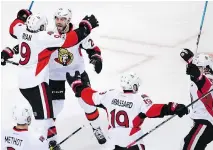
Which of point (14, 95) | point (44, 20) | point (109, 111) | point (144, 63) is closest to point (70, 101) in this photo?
point (14, 95)

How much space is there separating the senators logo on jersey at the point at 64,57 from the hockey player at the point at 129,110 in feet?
3.64

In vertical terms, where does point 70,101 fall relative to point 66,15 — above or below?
below

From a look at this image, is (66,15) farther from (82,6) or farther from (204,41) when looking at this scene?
(82,6)

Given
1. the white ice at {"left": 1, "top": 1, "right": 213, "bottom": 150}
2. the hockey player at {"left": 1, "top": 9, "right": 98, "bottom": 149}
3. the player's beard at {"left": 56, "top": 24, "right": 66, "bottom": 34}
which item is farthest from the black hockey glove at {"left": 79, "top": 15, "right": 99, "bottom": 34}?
the white ice at {"left": 1, "top": 1, "right": 213, "bottom": 150}

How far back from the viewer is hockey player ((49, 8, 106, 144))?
7.07 m

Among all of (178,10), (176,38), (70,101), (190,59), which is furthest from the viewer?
(178,10)

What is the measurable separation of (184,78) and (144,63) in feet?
2.24

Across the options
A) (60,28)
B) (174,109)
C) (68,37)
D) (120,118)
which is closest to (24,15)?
(60,28)

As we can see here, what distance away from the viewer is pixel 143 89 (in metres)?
8.73

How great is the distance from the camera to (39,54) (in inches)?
270

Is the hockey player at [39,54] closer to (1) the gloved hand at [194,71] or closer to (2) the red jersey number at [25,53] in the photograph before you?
(2) the red jersey number at [25,53]

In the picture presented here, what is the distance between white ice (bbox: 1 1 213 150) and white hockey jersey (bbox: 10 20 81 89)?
97 cm

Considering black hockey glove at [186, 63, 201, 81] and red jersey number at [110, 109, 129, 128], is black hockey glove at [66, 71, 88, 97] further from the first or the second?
black hockey glove at [186, 63, 201, 81]

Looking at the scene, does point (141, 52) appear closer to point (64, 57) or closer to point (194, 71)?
point (64, 57)
